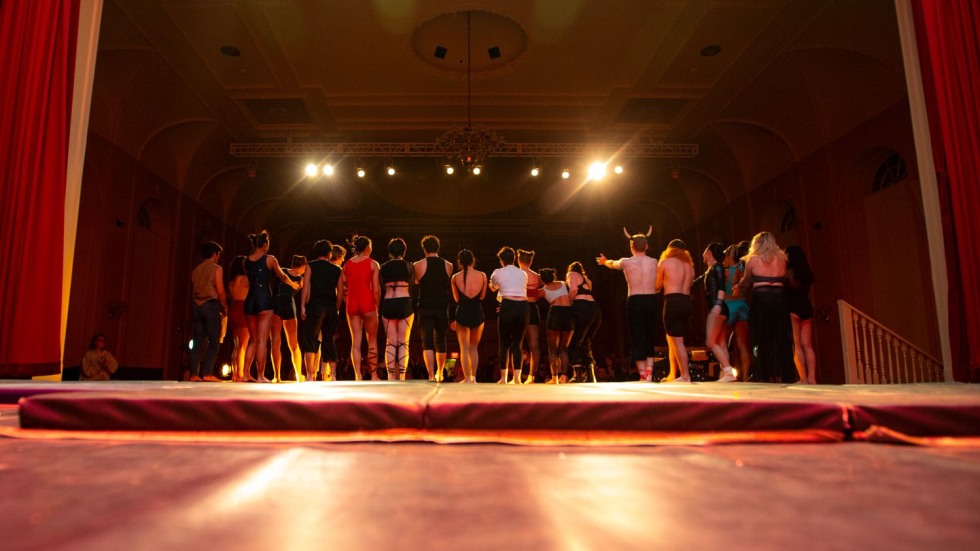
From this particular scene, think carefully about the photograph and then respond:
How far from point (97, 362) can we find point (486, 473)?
9.13 m

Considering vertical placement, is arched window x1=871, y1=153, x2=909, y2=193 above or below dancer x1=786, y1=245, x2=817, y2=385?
above

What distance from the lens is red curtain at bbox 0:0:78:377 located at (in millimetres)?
3668

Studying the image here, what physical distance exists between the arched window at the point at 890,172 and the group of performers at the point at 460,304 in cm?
494

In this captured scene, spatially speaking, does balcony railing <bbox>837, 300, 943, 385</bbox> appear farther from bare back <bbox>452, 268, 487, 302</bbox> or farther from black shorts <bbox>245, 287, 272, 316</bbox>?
black shorts <bbox>245, 287, 272, 316</bbox>

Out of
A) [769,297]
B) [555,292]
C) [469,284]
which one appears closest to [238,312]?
[469,284]

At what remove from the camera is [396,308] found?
589 cm

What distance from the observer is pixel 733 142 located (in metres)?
12.2

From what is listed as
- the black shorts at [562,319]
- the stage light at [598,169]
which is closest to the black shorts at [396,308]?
the black shorts at [562,319]

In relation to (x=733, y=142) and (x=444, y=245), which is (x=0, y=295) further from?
(x=444, y=245)

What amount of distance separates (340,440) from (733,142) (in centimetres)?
1266

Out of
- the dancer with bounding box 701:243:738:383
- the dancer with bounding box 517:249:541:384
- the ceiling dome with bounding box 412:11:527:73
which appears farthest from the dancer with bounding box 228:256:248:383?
the dancer with bounding box 701:243:738:383

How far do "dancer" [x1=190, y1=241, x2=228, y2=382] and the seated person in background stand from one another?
2.87 metres

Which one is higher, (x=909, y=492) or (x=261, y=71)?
(x=261, y=71)

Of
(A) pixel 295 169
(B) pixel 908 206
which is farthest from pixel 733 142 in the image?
(A) pixel 295 169
